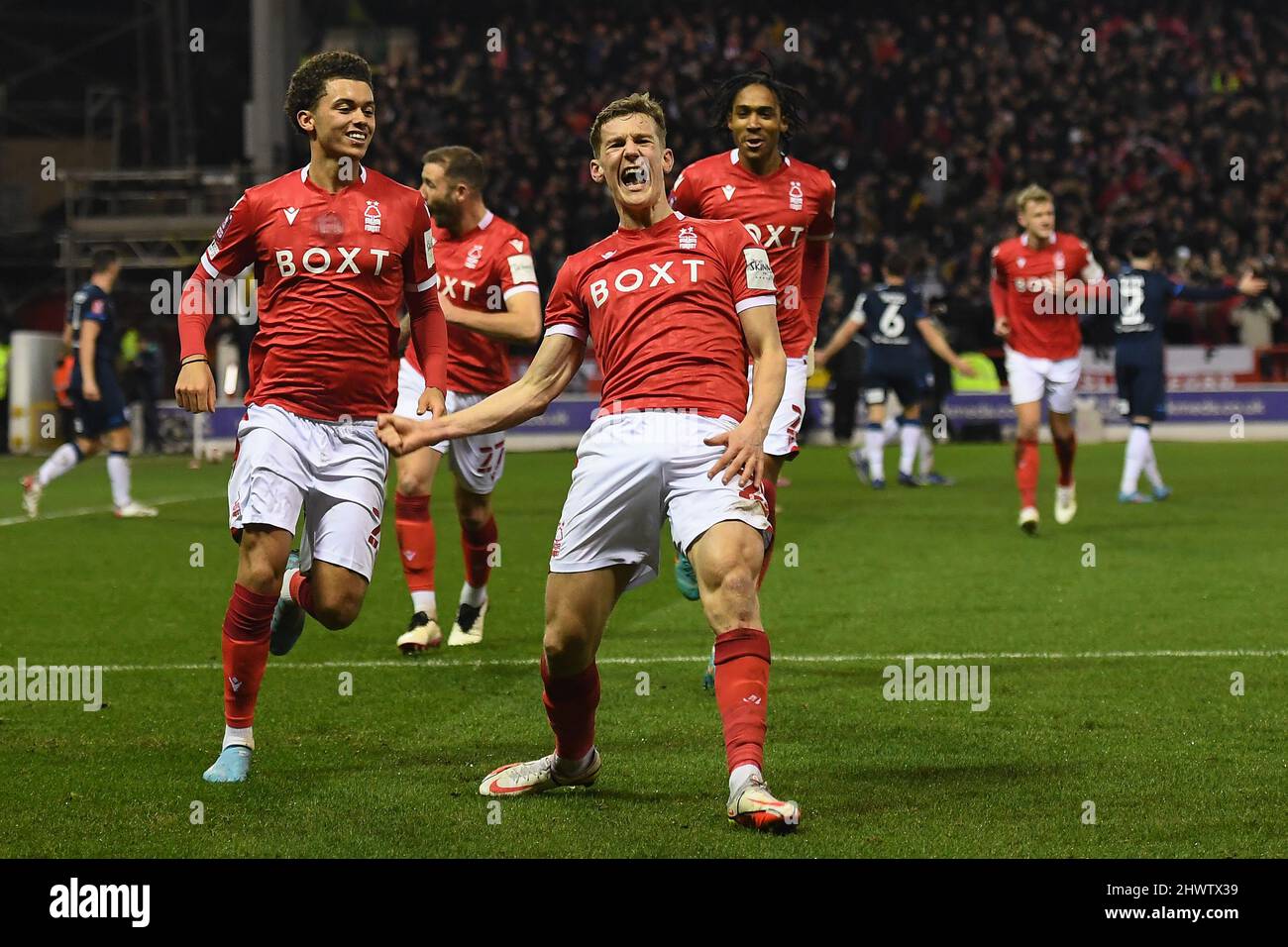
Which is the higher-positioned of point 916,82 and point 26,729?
point 916,82

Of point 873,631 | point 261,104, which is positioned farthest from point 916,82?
point 873,631

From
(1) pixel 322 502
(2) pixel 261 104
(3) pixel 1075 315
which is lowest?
(1) pixel 322 502

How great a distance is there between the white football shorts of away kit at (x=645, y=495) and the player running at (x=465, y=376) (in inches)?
139

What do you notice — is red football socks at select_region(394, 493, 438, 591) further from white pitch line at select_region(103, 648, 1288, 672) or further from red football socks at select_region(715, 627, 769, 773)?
red football socks at select_region(715, 627, 769, 773)

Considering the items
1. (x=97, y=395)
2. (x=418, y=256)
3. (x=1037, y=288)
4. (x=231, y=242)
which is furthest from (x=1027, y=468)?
(x=231, y=242)

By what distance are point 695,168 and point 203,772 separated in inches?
147

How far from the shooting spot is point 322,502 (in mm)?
6344

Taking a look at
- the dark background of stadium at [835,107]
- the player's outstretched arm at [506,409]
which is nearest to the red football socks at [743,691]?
the player's outstretched arm at [506,409]

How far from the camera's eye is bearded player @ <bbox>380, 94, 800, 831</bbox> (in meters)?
5.19

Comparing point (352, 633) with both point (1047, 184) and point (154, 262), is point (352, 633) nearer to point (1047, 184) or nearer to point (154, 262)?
point (154, 262)

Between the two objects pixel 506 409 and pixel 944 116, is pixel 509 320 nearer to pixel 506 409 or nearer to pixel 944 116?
pixel 506 409

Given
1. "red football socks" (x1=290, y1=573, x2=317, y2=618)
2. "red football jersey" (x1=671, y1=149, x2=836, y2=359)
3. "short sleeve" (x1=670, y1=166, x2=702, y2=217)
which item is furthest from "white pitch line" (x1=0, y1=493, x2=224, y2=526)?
"red football socks" (x1=290, y1=573, x2=317, y2=618)

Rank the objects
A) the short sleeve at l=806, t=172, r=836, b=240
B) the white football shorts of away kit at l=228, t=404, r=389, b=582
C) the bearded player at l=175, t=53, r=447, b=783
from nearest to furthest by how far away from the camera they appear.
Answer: the white football shorts of away kit at l=228, t=404, r=389, b=582
the bearded player at l=175, t=53, r=447, b=783
the short sleeve at l=806, t=172, r=836, b=240

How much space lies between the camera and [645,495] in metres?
5.30
